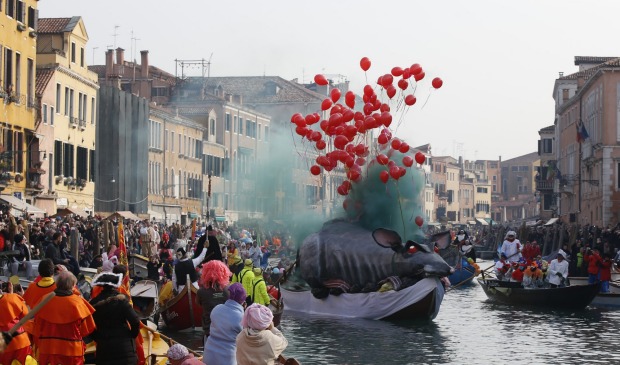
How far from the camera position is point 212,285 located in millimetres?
17703

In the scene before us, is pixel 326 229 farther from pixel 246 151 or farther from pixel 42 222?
pixel 246 151

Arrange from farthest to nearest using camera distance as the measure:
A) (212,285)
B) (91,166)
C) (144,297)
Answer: (91,166), (144,297), (212,285)

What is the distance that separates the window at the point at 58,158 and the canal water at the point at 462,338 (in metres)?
25.3

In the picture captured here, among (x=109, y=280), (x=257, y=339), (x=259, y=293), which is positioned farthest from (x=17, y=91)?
(x=257, y=339)

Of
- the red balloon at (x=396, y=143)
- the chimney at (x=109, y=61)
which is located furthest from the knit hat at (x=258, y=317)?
the chimney at (x=109, y=61)

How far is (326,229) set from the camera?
33.5 m

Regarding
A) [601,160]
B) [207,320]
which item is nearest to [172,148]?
[601,160]

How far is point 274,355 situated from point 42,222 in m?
29.4

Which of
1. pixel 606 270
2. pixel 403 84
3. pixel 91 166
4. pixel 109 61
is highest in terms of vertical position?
pixel 109 61

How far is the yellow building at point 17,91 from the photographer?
4694cm

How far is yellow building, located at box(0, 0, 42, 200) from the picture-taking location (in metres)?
46.9

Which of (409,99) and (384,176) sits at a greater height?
(409,99)

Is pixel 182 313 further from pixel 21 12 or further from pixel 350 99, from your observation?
pixel 21 12

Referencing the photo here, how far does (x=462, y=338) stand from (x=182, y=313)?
6.47m
